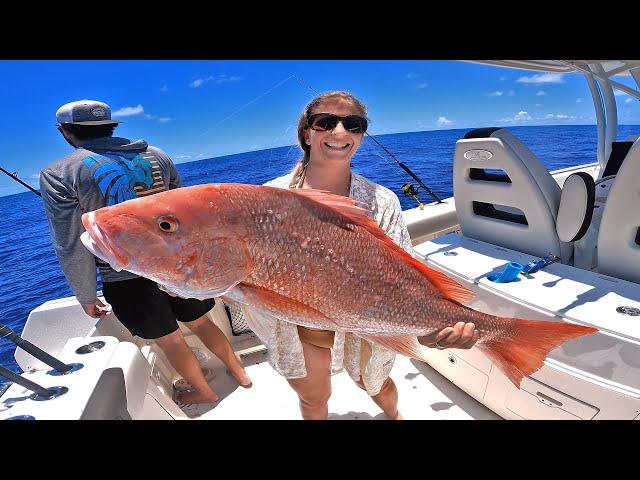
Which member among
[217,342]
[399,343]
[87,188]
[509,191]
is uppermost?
[87,188]

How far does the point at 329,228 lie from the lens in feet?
3.39

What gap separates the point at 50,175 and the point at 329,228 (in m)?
1.75

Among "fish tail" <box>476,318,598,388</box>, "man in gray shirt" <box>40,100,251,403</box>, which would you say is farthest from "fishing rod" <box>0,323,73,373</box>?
"fish tail" <box>476,318,598,388</box>

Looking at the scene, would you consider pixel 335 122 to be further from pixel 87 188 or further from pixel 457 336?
pixel 87 188

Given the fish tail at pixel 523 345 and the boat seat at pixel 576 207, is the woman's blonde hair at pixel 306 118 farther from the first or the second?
the boat seat at pixel 576 207

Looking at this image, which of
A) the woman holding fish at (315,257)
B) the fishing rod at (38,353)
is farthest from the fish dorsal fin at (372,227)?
the fishing rod at (38,353)

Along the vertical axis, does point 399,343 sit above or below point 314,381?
above

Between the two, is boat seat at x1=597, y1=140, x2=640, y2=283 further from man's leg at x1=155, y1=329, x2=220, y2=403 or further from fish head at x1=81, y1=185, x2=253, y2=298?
man's leg at x1=155, y1=329, x2=220, y2=403

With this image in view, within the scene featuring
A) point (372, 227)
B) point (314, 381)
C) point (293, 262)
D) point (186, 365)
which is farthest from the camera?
point (186, 365)

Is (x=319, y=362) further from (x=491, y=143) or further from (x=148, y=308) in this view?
(x=491, y=143)

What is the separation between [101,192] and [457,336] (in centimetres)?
203

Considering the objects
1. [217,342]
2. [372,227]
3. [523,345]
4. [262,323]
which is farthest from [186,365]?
[523,345]

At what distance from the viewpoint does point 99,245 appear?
83cm

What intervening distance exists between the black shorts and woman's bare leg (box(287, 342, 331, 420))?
3.62 feet
